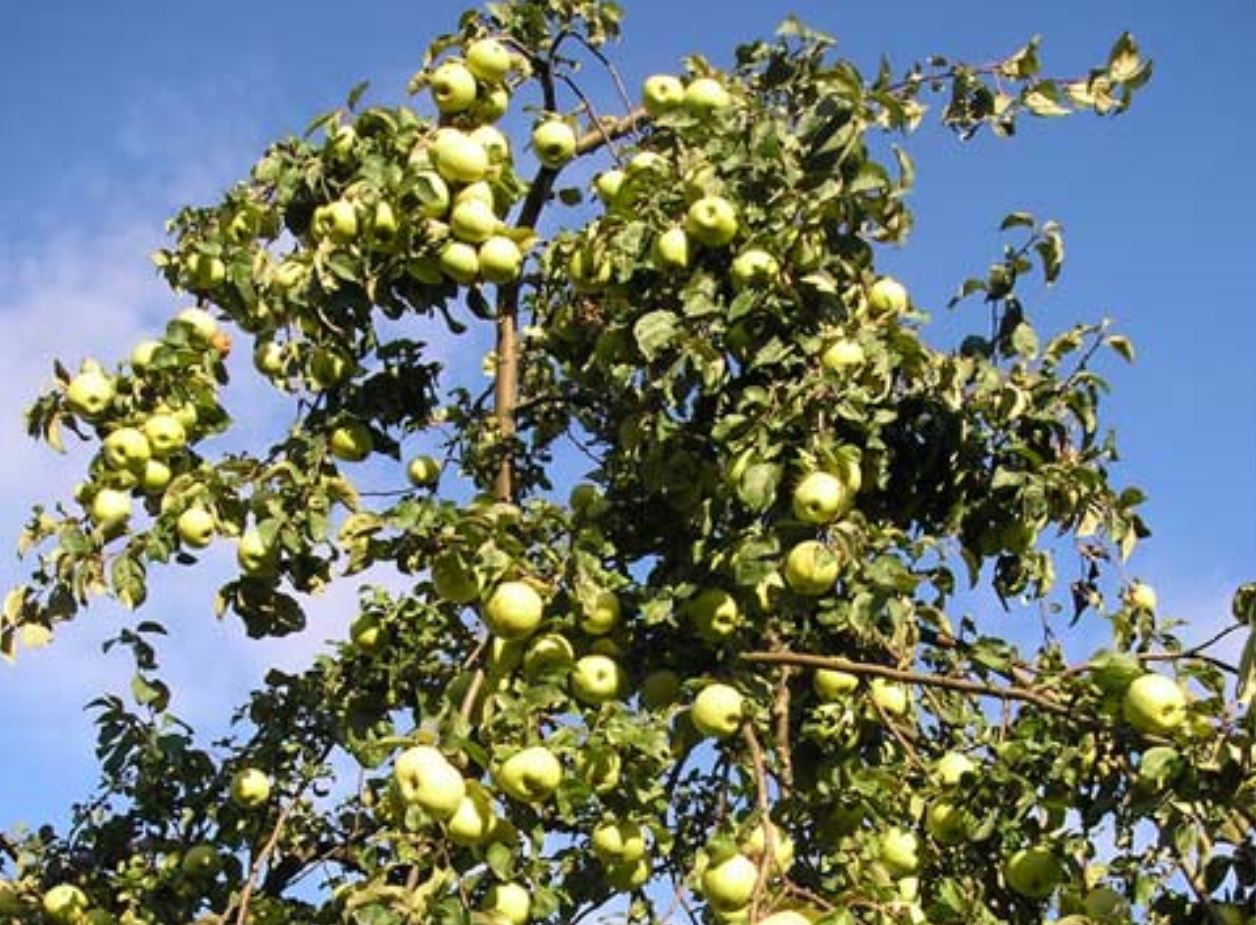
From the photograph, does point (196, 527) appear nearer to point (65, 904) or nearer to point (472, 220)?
point (472, 220)

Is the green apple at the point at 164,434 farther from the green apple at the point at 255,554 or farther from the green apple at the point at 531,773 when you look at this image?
the green apple at the point at 531,773

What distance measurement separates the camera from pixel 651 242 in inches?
A: 157

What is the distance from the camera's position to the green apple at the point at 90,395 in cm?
432

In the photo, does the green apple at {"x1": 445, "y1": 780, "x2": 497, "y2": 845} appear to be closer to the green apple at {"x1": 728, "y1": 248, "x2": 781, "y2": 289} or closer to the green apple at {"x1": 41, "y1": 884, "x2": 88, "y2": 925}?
the green apple at {"x1": 728, "y1": 248, "x2": 781, "y2": 289}

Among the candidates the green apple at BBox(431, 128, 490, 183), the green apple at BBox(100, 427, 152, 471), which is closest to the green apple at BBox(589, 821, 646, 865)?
the green apple at BBox(100, 427, 152, 471)

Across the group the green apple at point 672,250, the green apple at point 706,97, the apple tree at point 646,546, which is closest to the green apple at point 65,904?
the apple tree at point 646,546

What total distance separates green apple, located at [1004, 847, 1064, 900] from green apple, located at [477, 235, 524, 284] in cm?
192

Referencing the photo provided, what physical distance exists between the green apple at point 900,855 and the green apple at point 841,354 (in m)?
1.15

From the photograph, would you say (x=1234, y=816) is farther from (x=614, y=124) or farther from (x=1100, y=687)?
(x=614, y=124)

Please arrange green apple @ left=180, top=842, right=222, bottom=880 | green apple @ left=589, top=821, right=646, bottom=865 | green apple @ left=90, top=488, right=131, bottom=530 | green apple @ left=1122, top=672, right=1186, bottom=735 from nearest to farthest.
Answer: green apple @ left=1122, top=672, right=1186, bottom=735
green apple @ left=589, top=821, right=646, bottom=865
green apple @ left=90, top=488, right=131, bottom=530
green apple @ left=180, top=842, right=222, bottom=880

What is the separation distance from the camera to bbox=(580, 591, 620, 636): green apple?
3.71 m

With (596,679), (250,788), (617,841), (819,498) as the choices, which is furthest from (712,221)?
(250,788)

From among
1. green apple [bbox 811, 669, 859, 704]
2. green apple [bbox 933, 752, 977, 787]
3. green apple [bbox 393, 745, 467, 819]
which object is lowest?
green apple [bbox 393, 745, 467, 819]

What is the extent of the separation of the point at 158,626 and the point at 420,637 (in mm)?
923
